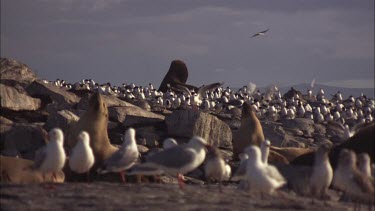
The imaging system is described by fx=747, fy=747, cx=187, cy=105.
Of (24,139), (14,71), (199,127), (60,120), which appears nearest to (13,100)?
(60,120)

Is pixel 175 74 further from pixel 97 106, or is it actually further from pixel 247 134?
pixel 97 106

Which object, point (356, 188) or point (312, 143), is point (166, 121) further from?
point (356, 188)

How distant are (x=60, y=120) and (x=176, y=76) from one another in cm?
4304

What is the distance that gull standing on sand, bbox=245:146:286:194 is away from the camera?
1323cm

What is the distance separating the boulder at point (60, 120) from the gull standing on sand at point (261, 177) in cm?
958

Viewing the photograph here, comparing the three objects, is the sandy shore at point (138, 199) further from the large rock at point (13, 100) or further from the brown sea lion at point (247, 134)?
the large rock at point (13, 100)

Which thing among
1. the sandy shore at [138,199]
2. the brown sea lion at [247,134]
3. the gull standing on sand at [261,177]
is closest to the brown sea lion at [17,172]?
the sandy shore at [138,199]

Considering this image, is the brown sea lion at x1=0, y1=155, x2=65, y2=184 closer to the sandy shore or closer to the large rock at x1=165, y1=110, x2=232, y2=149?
the sandy shore

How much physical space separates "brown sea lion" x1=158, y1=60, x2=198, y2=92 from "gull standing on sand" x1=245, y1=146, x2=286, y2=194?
48.6 meters

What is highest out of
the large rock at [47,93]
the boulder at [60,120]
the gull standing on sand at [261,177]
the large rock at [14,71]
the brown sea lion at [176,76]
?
the brown sea lion at [176,76]

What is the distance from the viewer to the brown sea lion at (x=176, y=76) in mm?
62325

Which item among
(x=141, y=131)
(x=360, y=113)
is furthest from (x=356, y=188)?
(x=360, y=113)

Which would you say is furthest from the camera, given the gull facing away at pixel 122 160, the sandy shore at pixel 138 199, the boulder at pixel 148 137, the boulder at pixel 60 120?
the boulder at pixel 148 137

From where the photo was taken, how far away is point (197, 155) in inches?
565
